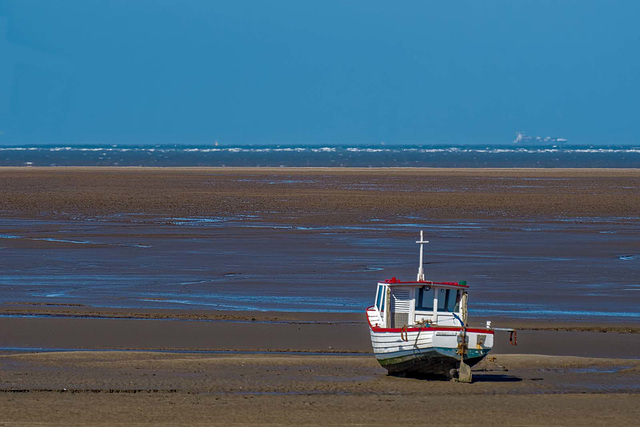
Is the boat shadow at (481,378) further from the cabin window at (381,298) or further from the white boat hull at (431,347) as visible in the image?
the cabin window at (381,298)

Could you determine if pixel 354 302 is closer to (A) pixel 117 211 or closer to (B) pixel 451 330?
(B) pixel 451 330

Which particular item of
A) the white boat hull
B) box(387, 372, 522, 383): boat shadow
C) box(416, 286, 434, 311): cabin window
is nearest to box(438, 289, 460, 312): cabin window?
box(416, 286, 434, 311): cabin window

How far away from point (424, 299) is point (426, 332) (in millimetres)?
957

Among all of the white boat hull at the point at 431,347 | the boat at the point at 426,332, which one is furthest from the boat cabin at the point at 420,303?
the white boat hull at the point at 431,347

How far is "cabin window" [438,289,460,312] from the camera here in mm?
14930

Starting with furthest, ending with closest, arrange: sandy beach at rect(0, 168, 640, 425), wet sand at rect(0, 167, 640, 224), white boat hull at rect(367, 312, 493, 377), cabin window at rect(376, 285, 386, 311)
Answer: wet sand at rect(0, 167, 640, 224) → cabin window at rect(376, 285, 386, 311) → white boat hull at rect(367, 312, 493, 377) → sandy beach at rect(0, 168, 640, 425)

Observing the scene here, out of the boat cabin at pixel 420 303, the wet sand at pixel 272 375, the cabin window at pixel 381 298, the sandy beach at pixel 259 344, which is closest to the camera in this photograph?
the wet sand at pixel 272 375

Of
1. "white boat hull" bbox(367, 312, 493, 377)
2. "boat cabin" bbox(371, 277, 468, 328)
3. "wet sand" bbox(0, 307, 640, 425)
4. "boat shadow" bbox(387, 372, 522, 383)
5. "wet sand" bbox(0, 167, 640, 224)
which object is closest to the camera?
"wet sand" bbox(0, 307, 640, 425)

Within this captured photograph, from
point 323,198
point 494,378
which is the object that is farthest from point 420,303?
point 323,198

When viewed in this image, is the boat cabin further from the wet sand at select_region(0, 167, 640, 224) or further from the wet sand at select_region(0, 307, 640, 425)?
the wet sand at select_region(0, 167, 640, 224)

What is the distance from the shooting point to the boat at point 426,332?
14125mm

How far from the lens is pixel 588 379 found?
15008 millimetres

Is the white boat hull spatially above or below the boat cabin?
below

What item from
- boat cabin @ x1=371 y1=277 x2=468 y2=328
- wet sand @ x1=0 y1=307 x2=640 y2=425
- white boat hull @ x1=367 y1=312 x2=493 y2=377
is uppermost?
boat cabin @ x1=371 y1=277 x2=468 y2=328
